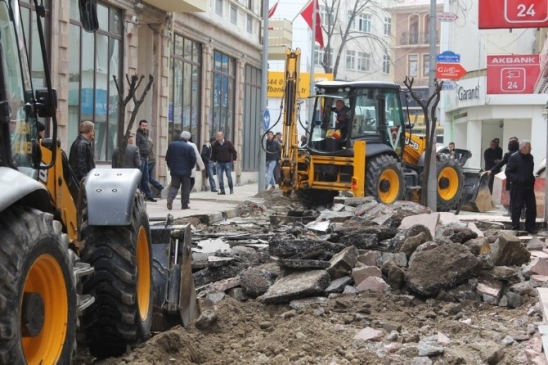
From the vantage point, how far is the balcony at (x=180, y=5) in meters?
24.9

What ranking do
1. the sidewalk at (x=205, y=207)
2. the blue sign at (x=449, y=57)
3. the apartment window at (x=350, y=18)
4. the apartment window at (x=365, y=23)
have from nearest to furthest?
the sidewalk at (x=205, y=207) < the blue sign at (x=449, y=57) < the apartment window at (x=350, y=18) < the apartment window at (x=365, y=23)

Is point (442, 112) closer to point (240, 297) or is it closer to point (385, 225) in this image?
point (385, 225)

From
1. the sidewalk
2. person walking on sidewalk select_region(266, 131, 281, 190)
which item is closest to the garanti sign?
person walking on sidewalk select_region(266, 131, 281, 190)

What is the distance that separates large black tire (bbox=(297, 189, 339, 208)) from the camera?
73.6 ft

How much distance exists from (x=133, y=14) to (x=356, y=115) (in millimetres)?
6246

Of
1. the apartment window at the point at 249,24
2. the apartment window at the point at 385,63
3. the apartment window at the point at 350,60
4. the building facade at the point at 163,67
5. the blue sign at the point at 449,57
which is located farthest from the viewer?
the apartment window at the point at 385,63

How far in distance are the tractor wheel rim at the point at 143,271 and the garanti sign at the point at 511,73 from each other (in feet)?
72.2

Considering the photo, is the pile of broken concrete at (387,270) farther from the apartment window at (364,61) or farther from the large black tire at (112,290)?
the apartment window at (364,61)

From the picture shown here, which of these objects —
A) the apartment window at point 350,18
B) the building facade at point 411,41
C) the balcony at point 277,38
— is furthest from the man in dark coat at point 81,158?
the building facade at point 411,41

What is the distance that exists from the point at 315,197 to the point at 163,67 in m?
6.39

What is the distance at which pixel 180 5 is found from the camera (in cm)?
2558

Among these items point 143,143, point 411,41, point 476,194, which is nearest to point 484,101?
point 476,194

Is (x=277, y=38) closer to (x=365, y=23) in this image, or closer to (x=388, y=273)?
(x=388, y=273)

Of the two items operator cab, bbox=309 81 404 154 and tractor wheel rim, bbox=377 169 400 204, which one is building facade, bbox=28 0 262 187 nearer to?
operator cab, bbox=309 81 404 154
